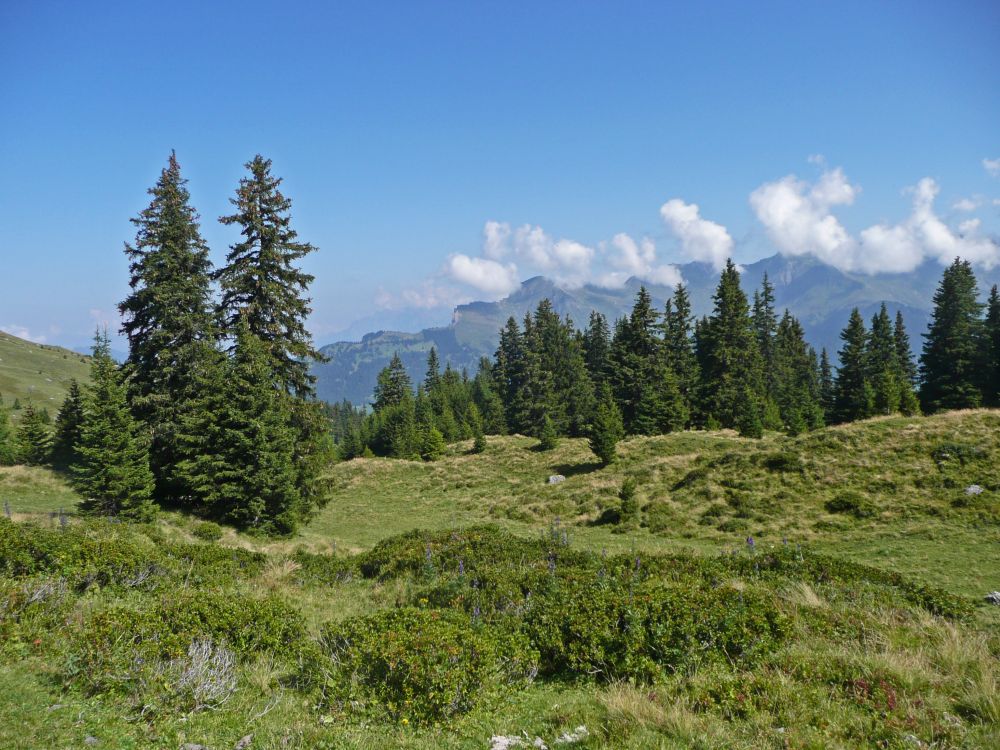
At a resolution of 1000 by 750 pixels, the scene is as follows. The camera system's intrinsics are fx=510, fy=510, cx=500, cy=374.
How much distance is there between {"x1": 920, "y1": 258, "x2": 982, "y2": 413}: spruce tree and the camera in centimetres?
5481

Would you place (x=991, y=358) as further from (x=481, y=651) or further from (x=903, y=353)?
(x=481, y=651)

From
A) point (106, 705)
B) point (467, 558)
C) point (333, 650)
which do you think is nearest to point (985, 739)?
point (333, 650)

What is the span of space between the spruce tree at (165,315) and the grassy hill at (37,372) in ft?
319

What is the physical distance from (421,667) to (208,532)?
745 inches

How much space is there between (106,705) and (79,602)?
5017 millimetres

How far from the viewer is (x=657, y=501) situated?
3091cm

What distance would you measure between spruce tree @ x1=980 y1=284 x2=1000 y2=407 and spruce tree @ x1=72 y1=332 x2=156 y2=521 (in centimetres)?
7254

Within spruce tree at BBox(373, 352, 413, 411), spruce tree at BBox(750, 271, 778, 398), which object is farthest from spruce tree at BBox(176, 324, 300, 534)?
spruce tree at BBox(750, 271, 778, 398)

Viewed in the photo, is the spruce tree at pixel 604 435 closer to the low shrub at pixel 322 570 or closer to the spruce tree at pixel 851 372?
the low shrub at pixel 322 570

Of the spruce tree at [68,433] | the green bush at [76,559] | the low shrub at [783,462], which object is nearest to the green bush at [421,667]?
the green bush at [76,559]

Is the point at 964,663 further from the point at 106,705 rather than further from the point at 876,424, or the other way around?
the point at 876,424

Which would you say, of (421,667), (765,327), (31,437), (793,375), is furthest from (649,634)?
(765,327)

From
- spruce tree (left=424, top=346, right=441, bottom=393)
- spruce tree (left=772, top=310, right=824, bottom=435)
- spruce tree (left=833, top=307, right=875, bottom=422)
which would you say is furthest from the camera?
spruce tree (left=424, top=346, right=441, bottom=393)

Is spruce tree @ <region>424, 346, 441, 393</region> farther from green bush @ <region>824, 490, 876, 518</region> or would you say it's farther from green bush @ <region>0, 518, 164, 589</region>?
green bush @ <region>0, 518, 164, 589</region>
